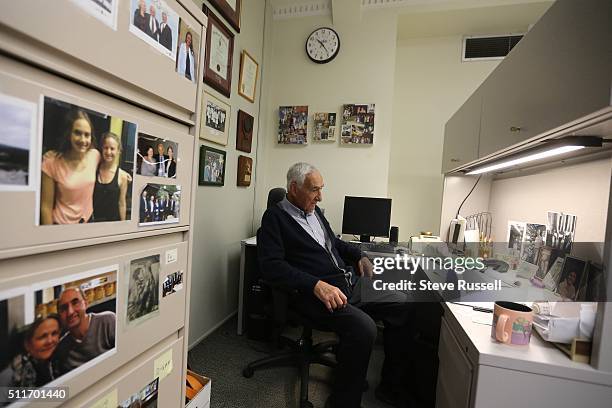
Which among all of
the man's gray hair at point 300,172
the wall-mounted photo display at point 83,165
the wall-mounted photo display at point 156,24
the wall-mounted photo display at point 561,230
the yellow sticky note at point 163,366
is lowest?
the yellow sticky note at point 163,366

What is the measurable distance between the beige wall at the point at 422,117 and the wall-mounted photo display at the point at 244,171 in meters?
1.49

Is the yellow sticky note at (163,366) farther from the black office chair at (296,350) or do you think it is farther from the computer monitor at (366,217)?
the computer monitor at (366,217)

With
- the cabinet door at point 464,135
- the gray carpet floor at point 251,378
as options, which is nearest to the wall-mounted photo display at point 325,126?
the cabinet door at point 464,135

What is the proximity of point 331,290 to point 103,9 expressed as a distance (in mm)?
1277

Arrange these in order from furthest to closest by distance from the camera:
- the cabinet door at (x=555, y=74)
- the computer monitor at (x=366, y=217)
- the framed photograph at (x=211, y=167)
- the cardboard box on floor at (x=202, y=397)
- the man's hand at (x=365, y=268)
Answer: the computer monitor at (x=366, y=217) → the framed photograph at (x=211, y=167) → the man's hand at (x=365, y=268) → the cardboard box on floor at (x=202, y=397) → the cabinet door at (x=555, y=74)

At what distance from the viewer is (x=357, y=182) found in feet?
8.98

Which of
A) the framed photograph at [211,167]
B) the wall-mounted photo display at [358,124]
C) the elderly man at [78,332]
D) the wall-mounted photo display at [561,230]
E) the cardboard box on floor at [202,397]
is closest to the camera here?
the elderly man at [78,332]

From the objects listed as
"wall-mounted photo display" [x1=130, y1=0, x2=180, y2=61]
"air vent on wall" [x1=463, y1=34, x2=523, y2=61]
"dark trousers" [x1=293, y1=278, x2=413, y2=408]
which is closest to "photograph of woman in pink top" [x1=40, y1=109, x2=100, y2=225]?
"wall-mounted photo display" [x1=130, y1=0, x2=180, y2=61]

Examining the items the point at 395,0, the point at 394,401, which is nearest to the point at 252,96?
the point at 395,0

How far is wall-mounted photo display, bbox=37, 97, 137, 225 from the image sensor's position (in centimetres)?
50

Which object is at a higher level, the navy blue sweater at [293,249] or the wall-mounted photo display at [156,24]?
the wall-mounted photo display at [156,24]

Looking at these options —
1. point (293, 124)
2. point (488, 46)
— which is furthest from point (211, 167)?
point (488, 46)

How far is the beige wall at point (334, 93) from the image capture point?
2.63 m

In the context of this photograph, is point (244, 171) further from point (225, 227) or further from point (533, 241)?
point (533, 241)
